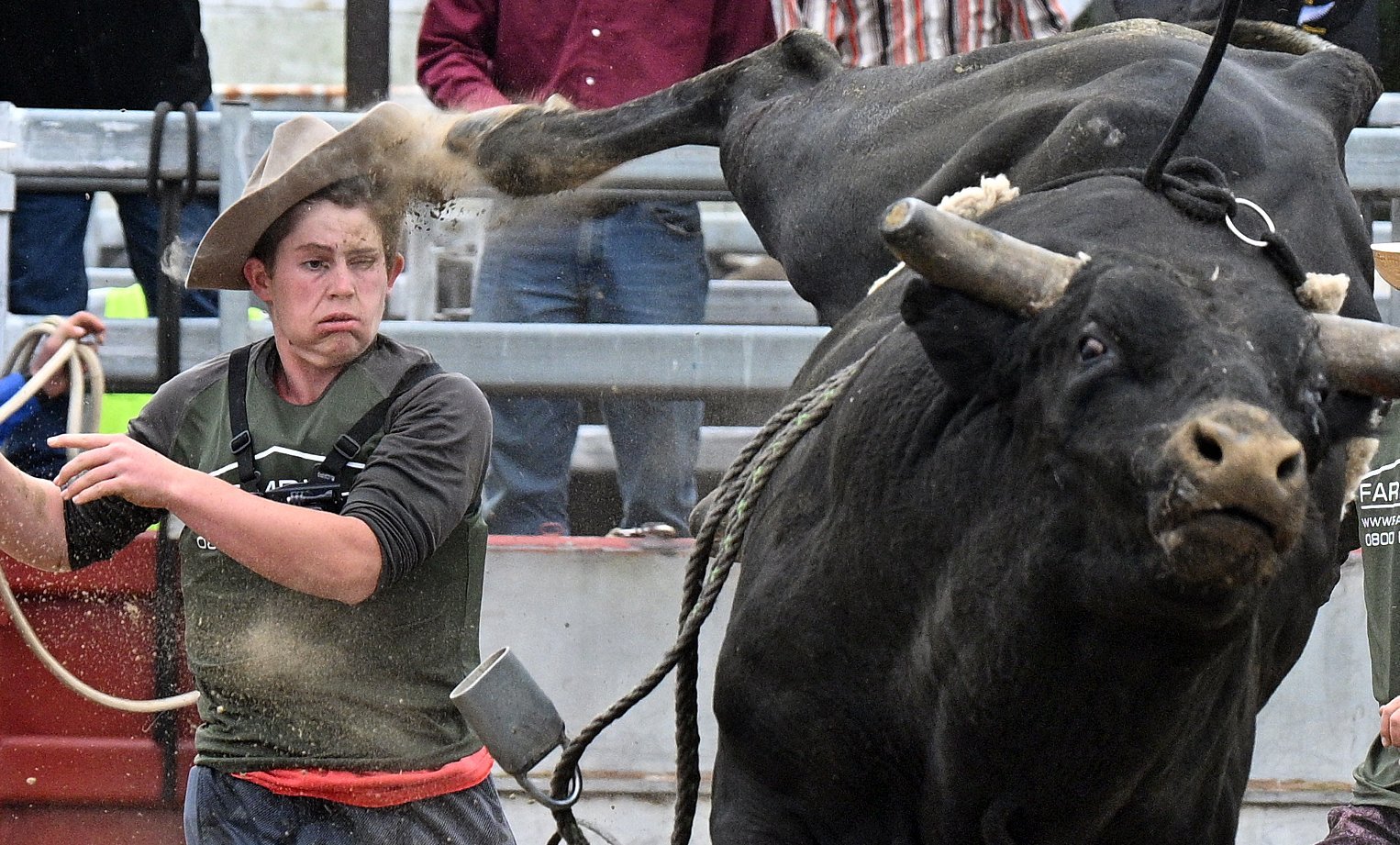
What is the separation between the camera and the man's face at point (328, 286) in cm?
305

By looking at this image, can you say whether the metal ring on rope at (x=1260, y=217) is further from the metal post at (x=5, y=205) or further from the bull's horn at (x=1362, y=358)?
the metal post at (x=5, y=205)

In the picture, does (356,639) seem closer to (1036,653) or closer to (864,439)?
(864,439)

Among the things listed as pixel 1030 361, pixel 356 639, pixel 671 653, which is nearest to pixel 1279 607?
pixel 1030 361

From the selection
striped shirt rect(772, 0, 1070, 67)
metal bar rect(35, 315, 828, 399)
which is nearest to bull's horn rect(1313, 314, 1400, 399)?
metal bar rect(35, 315, 828, 399)

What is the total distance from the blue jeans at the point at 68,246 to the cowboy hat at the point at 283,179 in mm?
1484

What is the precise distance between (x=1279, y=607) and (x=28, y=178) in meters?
3.23

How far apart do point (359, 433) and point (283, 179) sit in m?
0.42

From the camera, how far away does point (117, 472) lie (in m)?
2.69

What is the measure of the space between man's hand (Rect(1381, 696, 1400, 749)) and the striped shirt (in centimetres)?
215

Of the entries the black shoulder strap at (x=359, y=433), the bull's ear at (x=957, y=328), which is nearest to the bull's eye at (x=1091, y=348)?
the bull's ear at (x=957, y=328)

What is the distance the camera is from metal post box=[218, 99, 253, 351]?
450cm

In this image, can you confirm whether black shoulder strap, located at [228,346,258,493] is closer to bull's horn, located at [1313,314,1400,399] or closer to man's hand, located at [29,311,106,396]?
man's hand, located at [29,311,106,396]

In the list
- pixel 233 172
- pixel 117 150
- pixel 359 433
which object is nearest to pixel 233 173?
pixel 233 172

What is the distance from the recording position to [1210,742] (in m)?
2.59
